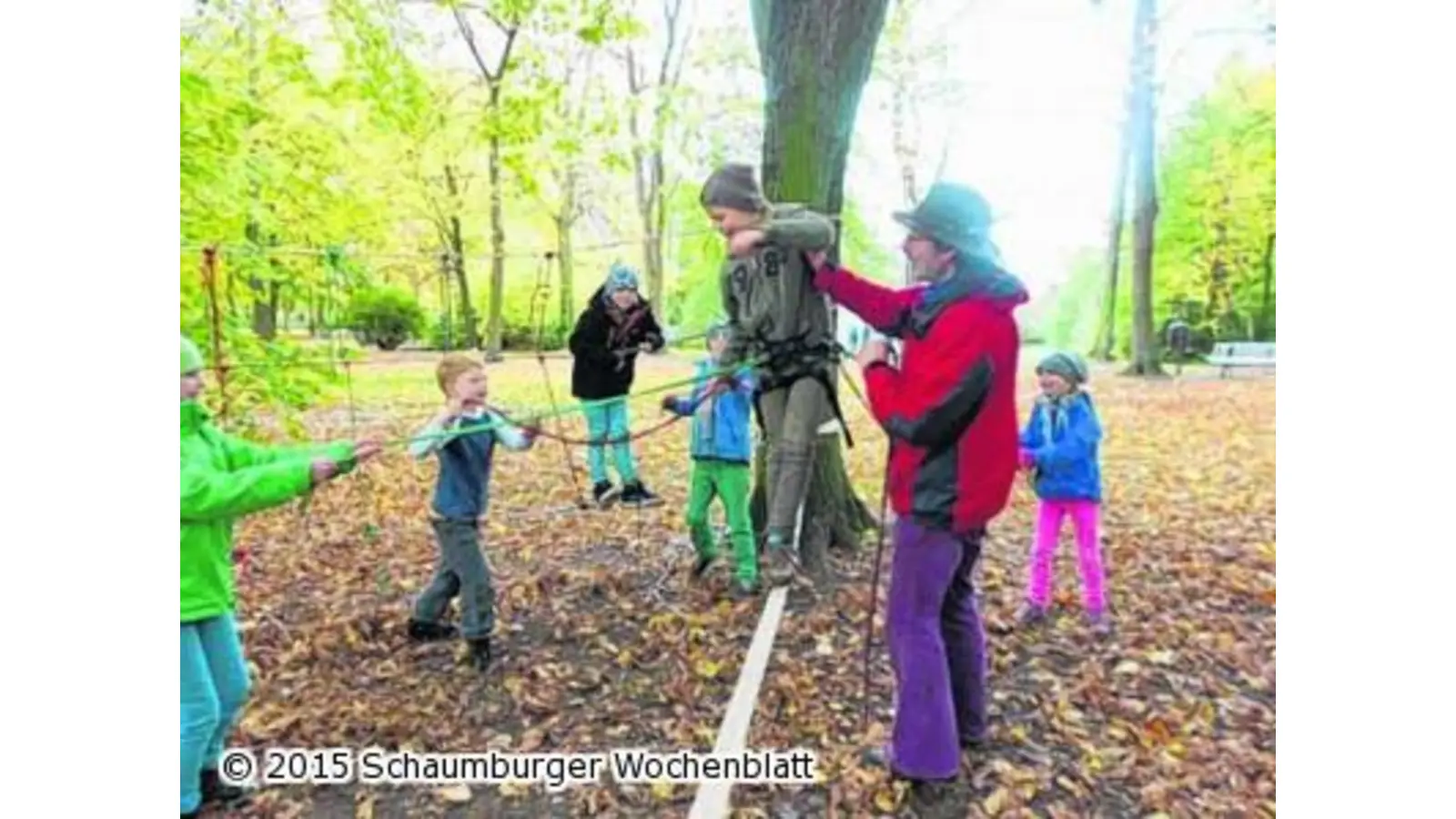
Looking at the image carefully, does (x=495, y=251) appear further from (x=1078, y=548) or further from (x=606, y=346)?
(x=1078, y=548)

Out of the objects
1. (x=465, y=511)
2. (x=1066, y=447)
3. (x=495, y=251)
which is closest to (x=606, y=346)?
(x=495, y=251)

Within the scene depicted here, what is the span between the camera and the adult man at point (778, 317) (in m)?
1.77

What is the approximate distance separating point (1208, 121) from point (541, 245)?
2114 millimetres

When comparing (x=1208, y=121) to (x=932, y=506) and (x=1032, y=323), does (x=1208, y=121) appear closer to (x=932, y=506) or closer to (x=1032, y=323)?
(x=1032, y=323)

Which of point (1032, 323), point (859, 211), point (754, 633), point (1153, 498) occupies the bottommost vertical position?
point (754, 633)

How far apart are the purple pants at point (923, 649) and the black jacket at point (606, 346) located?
1.53 metres

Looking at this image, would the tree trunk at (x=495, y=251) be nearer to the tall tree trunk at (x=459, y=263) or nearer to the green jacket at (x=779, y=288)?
the tall tree trunk at (x=459, y=263)

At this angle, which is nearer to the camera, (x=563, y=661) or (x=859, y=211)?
(x=563, y=661)

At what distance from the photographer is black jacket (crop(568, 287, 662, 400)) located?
300cm

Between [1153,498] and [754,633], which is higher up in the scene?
[1153,498]

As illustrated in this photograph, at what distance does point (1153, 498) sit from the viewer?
2.73m

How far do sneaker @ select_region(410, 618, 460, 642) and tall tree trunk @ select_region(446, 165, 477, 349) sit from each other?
2.66 ft

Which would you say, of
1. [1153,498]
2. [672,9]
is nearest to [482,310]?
[672,9]

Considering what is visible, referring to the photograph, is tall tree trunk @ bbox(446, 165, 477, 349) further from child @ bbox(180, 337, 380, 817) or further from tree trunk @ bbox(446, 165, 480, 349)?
child @ bbox(180, 337, 380, 817)
